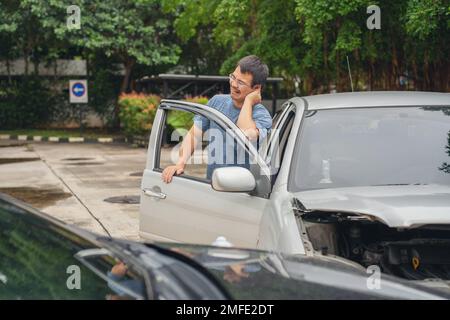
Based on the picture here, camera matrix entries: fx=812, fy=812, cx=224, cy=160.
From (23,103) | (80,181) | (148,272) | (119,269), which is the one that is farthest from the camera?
(23,103)

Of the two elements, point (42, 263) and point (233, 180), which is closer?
point (42, 263)

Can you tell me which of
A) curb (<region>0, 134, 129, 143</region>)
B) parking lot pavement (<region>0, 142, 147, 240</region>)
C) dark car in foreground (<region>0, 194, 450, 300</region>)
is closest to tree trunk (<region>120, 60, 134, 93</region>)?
curb (<region>0, 134, 129, 143</region>)

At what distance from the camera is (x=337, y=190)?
444 cm

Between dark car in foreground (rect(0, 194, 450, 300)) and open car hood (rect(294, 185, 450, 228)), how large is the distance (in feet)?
3.29

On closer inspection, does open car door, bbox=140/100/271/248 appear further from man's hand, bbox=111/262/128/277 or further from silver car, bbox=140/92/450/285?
man's hand, bbox=111/262/128/277

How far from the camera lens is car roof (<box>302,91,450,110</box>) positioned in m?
5.01

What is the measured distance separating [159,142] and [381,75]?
447 inches

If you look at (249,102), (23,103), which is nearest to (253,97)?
(249,102)

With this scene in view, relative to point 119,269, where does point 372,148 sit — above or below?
above

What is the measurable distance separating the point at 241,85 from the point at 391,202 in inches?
66.1

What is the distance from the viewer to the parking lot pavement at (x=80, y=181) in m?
10.6

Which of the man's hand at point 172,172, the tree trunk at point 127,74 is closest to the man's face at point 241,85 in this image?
the man's hand at point 172,172

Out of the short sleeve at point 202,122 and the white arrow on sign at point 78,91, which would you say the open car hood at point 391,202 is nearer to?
the short sleeve at point 202,122

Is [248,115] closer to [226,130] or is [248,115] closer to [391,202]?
[226,130]
